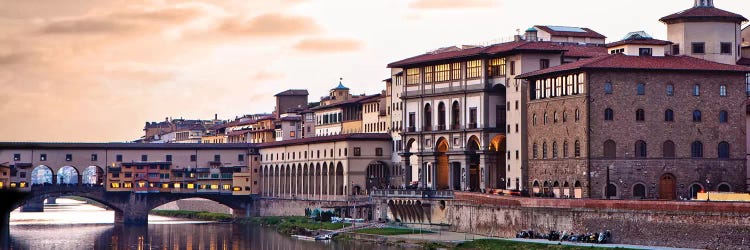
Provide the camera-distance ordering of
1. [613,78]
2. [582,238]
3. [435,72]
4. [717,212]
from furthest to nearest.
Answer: [435,72], [613,78], [582,238], [717,212]

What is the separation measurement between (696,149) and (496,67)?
2060 centimetres

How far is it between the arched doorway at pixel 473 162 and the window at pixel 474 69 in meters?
5.17

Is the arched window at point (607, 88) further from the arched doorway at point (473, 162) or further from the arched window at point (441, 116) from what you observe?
the arched window at point (441, 116)

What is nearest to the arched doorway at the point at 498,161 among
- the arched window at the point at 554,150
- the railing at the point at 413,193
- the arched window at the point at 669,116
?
the railing at the point at 413,193

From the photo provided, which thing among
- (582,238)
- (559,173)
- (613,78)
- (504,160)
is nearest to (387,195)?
(504,160)

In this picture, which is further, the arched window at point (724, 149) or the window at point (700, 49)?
the window at point (700, 49)

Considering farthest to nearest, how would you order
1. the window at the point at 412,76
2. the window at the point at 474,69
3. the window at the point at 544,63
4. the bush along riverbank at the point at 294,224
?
the window at the point at 412,76 → the bush along riverbank at the point at 294,224 → the window at the point at 474,69 → the window at the point at 544,63

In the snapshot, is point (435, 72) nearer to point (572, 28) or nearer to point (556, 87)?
point (572, 28)

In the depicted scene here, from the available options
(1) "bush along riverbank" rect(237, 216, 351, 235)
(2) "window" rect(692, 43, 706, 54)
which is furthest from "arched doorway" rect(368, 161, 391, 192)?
(2) "window" rect(692, 43, 706, 54)

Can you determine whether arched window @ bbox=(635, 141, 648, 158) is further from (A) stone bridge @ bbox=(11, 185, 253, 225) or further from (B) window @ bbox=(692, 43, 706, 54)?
(A) stone bridge @ bbox=(11, 185, 253, 225)

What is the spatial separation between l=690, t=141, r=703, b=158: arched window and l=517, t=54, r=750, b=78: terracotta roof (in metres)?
4.97

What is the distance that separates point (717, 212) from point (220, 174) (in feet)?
278

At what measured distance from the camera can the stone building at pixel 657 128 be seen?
243 feet

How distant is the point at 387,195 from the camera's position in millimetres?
95688
